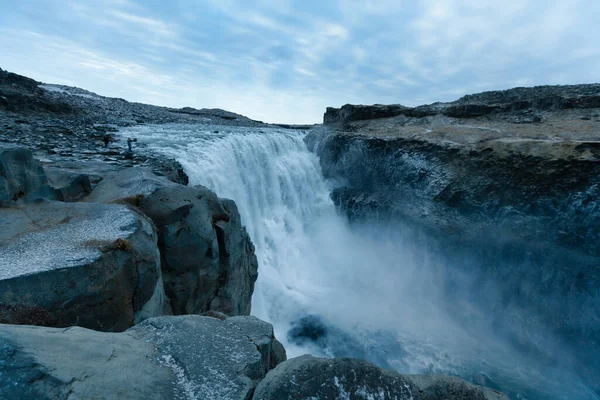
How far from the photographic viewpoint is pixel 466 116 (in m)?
18.6

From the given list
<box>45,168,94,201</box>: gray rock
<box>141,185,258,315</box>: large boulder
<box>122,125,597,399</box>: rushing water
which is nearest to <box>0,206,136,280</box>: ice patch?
<box>141,185,258,315</box>: large boulder

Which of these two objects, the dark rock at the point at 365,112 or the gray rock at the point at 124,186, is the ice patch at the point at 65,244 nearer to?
the gray rock at the point at 124,186

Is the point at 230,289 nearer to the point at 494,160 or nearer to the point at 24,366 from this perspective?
the point at 24,366

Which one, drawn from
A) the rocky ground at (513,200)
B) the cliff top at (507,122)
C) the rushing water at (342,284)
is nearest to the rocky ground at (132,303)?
the rushing water at (342,284)

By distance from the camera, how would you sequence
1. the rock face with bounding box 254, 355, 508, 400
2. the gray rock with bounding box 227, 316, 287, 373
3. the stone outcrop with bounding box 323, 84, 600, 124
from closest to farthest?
the rock face with bounding box 254, 355, 508, 400 < the gray rock with bounding box 227, 316, 287, 373 < the stone outcrop with bounding box 323, 84, 600, 124

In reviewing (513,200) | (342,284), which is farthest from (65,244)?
(513,200)

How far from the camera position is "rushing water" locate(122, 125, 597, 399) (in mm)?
11117

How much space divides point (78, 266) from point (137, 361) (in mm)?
2205

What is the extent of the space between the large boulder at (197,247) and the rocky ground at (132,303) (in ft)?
0.09

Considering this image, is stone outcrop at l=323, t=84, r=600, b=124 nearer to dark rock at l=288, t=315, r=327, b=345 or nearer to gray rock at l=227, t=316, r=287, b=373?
dark rock at l=288, t=315, r=327, b=345

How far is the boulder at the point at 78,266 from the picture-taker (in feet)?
13.6

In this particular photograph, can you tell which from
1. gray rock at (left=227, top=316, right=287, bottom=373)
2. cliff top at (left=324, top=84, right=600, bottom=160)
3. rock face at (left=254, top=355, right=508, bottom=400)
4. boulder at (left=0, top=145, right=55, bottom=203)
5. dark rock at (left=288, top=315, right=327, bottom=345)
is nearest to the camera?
rock face at (left=254, top=355, right=508, bottom=400)

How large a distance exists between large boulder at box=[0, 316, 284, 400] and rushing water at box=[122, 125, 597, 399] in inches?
306

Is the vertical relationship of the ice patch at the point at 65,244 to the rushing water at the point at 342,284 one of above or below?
above
